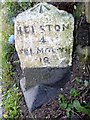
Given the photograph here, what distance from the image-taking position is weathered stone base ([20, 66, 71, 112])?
5.25 feet

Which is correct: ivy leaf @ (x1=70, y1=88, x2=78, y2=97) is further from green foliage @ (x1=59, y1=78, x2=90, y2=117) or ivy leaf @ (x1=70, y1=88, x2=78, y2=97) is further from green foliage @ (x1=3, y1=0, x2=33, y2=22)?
green foliage @ (x1=3, y1=0, x2=33, y2=22)

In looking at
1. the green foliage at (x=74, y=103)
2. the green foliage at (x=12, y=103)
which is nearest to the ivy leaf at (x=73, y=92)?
the green foliage at (x=74, y=103)

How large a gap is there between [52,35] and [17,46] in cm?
16

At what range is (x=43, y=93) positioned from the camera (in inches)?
63.7

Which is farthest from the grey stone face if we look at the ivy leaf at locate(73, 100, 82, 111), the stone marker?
the ivy leaf at locate(73, 100, 82, 111)

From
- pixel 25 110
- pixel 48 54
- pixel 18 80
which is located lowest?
pixel 25 110

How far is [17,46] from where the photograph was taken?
157 cm

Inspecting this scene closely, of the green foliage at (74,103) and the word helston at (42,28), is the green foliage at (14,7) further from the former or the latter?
the green foliage at (74,103)

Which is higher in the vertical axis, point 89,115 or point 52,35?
point 52,35

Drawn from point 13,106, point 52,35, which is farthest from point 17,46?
point 13,106

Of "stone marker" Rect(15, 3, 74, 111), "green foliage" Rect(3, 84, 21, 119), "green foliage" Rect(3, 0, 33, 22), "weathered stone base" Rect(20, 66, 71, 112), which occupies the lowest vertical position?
"green foliage" Rect(3, 84, 21, 119)

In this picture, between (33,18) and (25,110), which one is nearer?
(33,18)

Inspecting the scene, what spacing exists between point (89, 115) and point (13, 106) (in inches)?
13.7

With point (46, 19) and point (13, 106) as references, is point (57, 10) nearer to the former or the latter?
point (46, 19)
